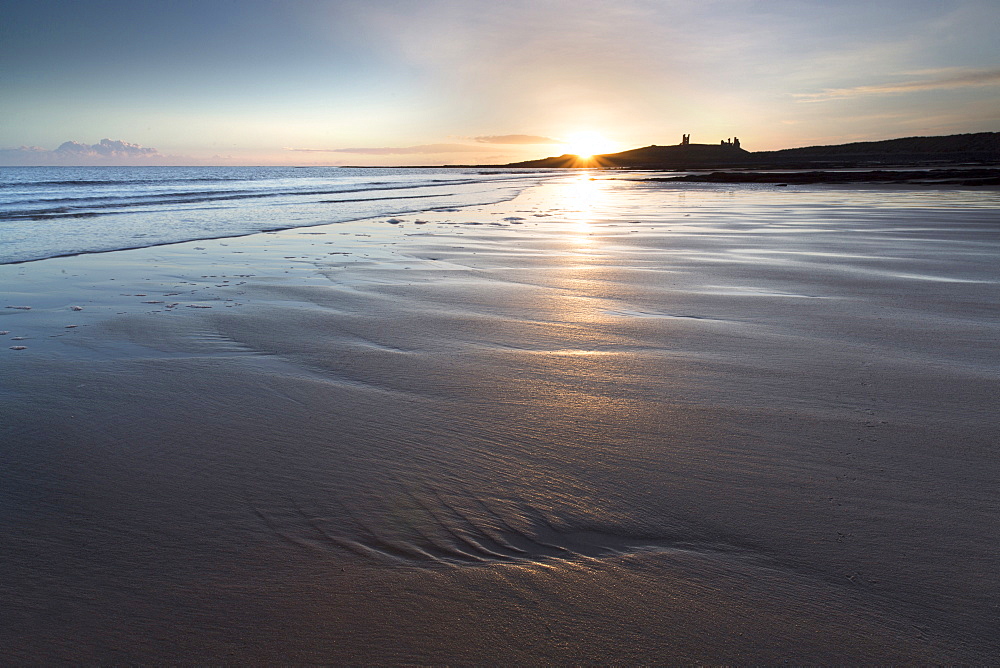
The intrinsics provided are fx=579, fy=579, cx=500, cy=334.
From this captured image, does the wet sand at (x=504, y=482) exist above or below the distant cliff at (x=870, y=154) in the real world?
below

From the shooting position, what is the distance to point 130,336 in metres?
4.20

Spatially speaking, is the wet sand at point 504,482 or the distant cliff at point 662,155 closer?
the wet sand at point 504,482

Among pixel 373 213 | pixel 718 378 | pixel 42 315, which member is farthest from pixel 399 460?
pixel 373 213

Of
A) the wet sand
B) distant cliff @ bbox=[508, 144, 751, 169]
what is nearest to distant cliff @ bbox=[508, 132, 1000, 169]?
distant cliff @ bbox=[508, 144, 751, 169]

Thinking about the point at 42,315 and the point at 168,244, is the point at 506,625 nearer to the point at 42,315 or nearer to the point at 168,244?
the point at 42,315

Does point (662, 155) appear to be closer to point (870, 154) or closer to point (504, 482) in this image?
point (870, 154)

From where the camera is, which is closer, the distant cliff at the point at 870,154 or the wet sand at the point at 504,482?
the wet sand at the point at 504,482

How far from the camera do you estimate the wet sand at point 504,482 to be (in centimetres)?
153

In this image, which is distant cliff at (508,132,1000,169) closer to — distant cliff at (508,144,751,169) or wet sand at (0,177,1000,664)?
distant cliff at (508,144,751,169)

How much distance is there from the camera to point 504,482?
2.20 m

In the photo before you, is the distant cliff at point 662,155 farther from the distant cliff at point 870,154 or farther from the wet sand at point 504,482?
the wet sand at point 504,482

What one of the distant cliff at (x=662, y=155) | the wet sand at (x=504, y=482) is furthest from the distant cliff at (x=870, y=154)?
the wet sand at (x=504, y=482)

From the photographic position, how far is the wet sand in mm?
1525

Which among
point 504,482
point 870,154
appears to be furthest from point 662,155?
point 504,482
